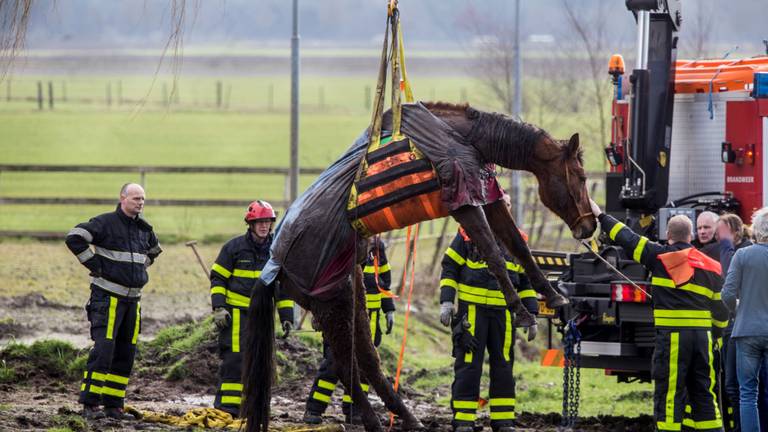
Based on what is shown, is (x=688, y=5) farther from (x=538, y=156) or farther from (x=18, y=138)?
(x=538, y=156)

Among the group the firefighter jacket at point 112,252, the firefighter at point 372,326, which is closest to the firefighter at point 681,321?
the firefighter at point 372,326

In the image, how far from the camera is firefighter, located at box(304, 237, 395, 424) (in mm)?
11164

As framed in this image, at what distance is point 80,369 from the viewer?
12.8 meters

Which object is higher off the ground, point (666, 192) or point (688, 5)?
point (688, 5)

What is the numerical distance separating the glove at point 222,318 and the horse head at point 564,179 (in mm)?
3805

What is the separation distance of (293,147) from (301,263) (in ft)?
25.8

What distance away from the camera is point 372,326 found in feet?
39.0

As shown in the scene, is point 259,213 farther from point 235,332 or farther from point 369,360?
point 369,360

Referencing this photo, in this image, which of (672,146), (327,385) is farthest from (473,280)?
(672,146)

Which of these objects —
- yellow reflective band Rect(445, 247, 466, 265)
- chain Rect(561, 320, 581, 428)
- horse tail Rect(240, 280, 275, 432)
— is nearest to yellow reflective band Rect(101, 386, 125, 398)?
horse tail Rect(240, 280, 275, 432)

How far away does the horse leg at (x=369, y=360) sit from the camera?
8.80 m

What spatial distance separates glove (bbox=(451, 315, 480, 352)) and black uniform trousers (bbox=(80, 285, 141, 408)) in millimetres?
2752

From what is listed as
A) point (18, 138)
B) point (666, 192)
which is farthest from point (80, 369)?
point (18, 138)

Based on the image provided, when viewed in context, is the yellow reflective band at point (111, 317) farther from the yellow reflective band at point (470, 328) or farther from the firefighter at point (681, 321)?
the firefighter at point (681, 321)
